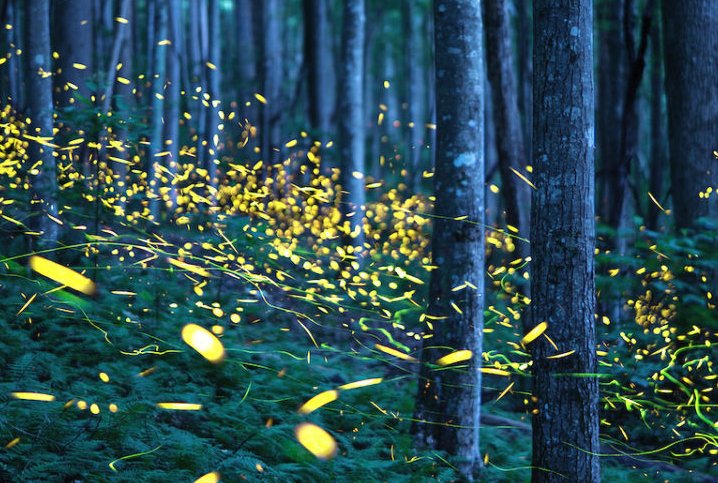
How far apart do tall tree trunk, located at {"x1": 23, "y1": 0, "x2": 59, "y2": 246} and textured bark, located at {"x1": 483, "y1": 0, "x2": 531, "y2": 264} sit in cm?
506

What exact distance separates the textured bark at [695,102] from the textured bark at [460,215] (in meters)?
3.55

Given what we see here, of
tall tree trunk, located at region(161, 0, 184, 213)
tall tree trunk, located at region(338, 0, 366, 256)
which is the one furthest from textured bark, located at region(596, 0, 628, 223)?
tall tree trunk, located at region(161, 0, 184, 213)

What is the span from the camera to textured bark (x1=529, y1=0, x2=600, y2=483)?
3.41 metres

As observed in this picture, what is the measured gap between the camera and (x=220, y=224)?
600cm

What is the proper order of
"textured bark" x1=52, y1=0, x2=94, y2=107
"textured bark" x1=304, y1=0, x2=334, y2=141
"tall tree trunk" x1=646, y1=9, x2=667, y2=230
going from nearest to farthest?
"textured bark" x1=52, y1=0, x2=94, y2=107 → "textured bark" x1=304, y1=0, x2=334, y2=141 → "tall tree trunk" x1=646, y1=9, x2=667, y2=230

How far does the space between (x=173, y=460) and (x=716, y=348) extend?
5.25 metres

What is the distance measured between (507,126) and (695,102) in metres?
2.10

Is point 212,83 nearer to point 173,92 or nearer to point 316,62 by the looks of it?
point 173,92

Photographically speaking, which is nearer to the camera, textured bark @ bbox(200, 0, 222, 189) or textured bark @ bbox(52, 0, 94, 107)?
textured bark @ bbox(52, 0, 94, 107)

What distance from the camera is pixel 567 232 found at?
341cm

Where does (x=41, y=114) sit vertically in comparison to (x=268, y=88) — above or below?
below

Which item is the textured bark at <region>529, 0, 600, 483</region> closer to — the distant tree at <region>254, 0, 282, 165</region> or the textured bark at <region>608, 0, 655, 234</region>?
the textured bark at <region>608, 0, 655, 234</region>

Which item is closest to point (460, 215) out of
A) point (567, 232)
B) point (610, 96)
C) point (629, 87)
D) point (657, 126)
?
point (567, 232)

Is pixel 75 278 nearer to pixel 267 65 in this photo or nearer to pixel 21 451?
pixel 21 451
